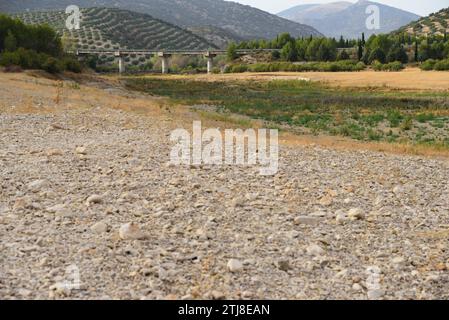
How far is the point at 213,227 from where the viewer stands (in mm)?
8453

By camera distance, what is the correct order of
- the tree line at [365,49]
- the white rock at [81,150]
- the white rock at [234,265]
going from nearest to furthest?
the white rock at [234,265], the white rock at [81,150], the tree line at [365,49]

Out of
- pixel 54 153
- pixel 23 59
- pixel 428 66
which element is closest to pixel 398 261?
pixel 54 153

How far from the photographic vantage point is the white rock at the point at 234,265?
6906 millimetres

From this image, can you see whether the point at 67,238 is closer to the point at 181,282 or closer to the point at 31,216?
the point at 31,216

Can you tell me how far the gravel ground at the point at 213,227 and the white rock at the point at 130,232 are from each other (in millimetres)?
15

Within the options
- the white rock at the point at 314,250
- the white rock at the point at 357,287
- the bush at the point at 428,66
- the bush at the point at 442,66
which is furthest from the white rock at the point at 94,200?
the bush at the point at 428,66

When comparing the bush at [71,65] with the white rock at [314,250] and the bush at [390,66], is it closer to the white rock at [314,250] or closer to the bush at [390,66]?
the white rock at [314,250]

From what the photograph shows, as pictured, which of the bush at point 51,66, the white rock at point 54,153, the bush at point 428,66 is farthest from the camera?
the bush at point 428,66

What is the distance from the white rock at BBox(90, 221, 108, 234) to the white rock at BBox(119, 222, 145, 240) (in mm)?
295

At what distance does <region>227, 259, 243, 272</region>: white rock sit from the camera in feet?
22.7

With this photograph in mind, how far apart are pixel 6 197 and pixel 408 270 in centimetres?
652

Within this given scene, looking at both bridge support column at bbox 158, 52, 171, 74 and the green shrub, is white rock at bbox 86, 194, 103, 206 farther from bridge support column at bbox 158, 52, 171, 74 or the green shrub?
bridge support column at bbox 158, 52, 171, 74

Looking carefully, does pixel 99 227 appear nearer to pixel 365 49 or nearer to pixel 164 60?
pixel 365 49

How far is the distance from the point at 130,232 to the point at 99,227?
572 millimetres
